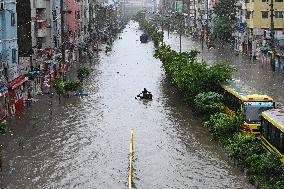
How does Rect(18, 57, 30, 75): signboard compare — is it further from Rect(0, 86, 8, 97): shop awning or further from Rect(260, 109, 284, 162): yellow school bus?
Rect(260, 109, 284, 162): yellow school bus

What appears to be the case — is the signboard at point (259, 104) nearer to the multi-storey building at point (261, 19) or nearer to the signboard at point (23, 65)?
the signboard at point (23, 65)

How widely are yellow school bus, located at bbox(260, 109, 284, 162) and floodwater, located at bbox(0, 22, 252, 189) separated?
1913 mm

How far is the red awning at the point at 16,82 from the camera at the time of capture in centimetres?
4053

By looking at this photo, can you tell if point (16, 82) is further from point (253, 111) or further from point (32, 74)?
point (253, 111)

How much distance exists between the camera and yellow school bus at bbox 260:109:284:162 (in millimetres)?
25241

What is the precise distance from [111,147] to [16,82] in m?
13.3

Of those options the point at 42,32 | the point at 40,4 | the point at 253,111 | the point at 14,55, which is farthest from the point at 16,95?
the point at 40,4

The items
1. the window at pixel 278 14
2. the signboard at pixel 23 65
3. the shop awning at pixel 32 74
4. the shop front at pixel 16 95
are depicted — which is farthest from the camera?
the window at pixel 278 14

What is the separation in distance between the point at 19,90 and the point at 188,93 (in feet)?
41.8

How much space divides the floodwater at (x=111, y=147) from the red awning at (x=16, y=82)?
2168mm

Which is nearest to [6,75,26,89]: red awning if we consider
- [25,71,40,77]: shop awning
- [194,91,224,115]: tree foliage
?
[25,71,40,77]: shop awning

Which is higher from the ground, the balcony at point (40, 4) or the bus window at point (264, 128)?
the balcony at point (40, 4)

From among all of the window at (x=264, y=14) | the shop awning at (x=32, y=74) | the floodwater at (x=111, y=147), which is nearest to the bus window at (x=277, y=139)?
the floodwater at (x=111, y=147)

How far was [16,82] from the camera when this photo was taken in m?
42.5
